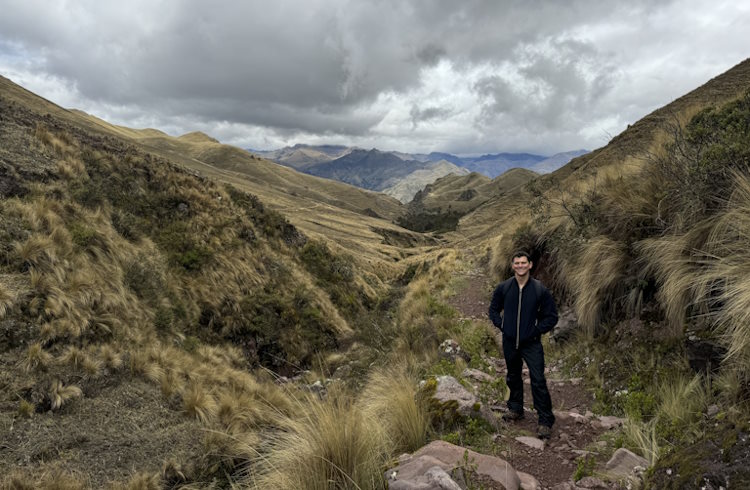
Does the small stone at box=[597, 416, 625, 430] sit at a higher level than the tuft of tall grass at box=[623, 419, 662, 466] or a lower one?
lower

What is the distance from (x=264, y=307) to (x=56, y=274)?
288 inches

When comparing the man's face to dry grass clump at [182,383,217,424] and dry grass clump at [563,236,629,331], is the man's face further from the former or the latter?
dry grass clump at [182,383,217,424]

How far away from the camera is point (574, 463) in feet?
12.6

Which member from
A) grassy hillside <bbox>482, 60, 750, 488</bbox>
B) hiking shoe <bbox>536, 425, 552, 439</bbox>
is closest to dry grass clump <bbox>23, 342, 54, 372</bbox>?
hiking shoe <bbox>536, 425, 552, 439</bbox>

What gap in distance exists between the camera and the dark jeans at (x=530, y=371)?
4.66 m

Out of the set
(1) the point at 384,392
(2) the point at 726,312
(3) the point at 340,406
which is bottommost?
(1) the point at 384,392

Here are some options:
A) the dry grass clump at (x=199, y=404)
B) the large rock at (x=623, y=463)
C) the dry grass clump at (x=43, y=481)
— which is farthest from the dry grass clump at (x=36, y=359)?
the large rock at (x=623, y=463)

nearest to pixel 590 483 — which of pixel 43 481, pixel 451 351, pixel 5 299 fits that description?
pixel 451 351

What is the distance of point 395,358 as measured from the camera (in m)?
8.59

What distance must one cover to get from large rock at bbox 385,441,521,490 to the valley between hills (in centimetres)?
2

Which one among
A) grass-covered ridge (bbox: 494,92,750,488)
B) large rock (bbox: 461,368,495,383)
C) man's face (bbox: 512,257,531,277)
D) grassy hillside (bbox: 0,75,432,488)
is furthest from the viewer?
large rock (bbox: 461,368,495,383)

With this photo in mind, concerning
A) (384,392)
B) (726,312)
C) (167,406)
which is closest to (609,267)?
(726,312)

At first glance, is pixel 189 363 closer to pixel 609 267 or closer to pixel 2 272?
pixel 2 272

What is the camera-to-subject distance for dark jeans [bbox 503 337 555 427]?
4660mm
